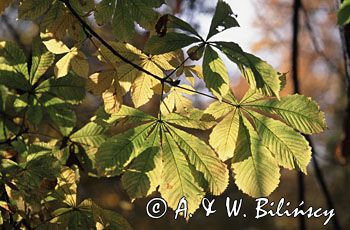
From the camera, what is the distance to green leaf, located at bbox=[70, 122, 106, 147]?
127 cm

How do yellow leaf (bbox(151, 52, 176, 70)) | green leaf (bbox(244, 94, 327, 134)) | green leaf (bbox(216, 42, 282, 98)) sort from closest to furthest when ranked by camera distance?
green leaf (bbox(216, 42, 282, 98))
green leaf (bbox(244, 94, 327, 134))
yellow leaf (bbox(151, 52, 176, 70))

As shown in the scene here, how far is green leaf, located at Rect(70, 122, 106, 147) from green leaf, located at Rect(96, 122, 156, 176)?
30 centimetres

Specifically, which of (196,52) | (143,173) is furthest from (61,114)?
(196,52)

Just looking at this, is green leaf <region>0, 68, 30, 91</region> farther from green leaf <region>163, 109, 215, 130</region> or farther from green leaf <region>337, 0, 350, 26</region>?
green leaf <region>337, 0, 350, 26</region>

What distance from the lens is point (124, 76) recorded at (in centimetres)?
103

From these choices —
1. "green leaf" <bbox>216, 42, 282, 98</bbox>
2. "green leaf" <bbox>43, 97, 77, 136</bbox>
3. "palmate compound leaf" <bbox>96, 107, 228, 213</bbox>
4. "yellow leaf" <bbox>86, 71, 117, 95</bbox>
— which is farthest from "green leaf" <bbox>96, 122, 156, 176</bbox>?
"green leaf" <bbox>43, 97, 77, 136</bbox>

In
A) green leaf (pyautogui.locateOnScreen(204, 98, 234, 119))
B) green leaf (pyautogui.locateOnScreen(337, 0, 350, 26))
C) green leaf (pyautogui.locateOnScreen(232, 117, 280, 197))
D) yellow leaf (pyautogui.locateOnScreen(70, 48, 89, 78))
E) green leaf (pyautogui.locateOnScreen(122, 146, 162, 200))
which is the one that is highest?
green leaf (pyautogui.locateOnScreen(337, 0, 350, 26))

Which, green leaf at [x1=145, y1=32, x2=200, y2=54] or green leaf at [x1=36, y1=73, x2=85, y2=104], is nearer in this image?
green leaf at [x1=145, y1=32, x2=200, y2=54]

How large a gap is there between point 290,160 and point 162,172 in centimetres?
22

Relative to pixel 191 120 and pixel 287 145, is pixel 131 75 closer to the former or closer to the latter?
pixel 191 120

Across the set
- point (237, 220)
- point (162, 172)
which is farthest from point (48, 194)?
point (237, 220)

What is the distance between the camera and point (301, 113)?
957 millimetres

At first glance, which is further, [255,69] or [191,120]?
[191,120]

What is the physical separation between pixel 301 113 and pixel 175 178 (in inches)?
9.5
